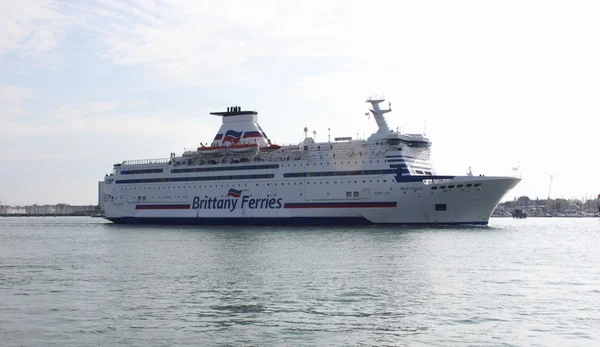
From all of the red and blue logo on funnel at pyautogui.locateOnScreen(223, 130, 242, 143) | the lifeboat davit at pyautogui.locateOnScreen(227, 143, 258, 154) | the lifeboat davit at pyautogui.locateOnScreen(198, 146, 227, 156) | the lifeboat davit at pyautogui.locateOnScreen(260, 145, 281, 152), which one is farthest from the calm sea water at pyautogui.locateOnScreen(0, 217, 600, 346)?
the red and blue logo on funnel at pyautogui.locateOnScreen(223, 130, 242, 143)

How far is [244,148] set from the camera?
69.5 m

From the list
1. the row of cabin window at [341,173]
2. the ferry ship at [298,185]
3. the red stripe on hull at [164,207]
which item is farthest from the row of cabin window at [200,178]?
the row of cabin window at [341,173]

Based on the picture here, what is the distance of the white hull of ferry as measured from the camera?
56.6 meters

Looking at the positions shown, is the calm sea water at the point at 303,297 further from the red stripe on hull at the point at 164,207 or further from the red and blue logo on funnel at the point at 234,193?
the red stripe on hull at the point at 164,207

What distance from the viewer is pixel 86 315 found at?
18438 mm

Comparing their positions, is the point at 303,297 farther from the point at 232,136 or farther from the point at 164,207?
the point at 164,207

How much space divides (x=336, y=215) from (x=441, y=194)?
9753mm

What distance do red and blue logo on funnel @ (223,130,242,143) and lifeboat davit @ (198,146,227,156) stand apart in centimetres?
129

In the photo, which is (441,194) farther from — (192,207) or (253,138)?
(192,207)

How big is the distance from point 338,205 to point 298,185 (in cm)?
498

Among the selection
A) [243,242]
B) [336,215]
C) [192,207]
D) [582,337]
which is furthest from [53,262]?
[192,207]

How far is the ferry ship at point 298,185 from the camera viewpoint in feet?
187

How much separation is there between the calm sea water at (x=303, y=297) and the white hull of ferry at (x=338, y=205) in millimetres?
19315

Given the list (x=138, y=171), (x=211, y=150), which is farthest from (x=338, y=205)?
(x=138, y=171)
